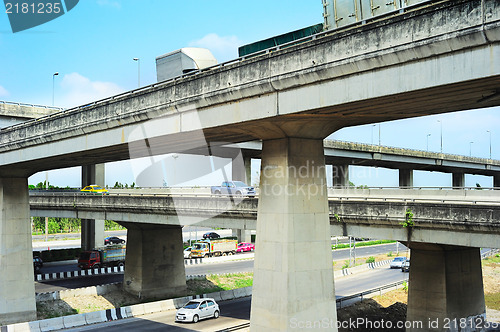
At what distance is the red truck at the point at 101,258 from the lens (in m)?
52.9

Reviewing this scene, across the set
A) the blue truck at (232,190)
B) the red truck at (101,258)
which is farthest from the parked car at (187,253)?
the blue truck at (232,190)

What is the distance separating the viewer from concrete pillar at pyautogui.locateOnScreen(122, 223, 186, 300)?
139 ft

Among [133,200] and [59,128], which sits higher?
[59,128]

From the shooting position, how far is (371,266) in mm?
59781

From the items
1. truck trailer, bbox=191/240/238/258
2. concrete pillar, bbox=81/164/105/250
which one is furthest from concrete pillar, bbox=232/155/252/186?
concrete pillar, bbox=81/164/105/250

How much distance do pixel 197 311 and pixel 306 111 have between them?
21965 mm

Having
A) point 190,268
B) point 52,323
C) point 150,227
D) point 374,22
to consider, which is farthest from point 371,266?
point 374,22

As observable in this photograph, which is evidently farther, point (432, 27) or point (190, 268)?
point (190, 268)

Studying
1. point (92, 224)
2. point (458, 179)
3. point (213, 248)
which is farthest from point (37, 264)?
point (458, 179)

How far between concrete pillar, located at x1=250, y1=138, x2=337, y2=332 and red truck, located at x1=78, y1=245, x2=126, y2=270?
38274 mm

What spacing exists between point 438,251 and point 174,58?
18.3 metres

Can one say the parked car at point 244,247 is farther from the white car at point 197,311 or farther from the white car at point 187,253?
the white car at point 197,311

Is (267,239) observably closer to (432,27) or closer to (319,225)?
(319,225)

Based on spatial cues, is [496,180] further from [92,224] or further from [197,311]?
[197,311]
